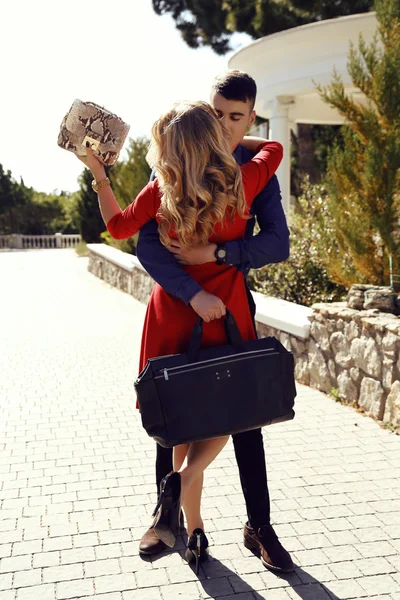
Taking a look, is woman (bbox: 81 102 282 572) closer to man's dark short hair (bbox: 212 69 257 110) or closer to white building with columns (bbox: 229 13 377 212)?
man's dark short hair (bbox: 212 69 257 110)

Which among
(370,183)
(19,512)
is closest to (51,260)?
(370,183)

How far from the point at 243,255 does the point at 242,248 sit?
3 cm

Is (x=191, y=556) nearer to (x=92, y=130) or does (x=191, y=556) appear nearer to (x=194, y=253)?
(x=194, y=253)

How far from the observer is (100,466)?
4.22m

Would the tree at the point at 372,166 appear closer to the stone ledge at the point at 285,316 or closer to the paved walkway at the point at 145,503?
the stone ledge at the point at 285,316

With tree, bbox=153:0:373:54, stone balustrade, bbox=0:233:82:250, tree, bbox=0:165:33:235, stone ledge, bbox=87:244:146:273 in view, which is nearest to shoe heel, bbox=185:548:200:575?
stone ledge, bbox=87:244:146:273

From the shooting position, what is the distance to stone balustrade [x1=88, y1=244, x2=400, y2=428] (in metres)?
4.84

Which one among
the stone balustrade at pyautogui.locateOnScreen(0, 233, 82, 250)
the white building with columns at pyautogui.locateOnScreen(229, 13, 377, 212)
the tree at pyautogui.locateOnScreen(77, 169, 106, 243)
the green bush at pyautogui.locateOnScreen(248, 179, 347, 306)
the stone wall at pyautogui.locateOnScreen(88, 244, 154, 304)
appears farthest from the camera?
the stone balustrade at pyautogui.locateOnScreen(0, 233, 82, 250)

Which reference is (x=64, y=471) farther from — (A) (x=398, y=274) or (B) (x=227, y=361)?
(A) (x=398, y=274)

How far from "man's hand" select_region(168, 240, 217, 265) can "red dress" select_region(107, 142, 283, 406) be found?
0.05 metres

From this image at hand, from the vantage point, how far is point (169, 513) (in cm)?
252

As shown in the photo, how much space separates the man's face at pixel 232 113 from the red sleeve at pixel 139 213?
326 millimetres

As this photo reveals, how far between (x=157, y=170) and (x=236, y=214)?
342mm

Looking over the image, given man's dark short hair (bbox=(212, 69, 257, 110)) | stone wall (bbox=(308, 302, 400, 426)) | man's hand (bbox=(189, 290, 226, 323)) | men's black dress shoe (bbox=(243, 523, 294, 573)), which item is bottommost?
men's black dress shoe (bbox=(243, 523, 294, 573))
